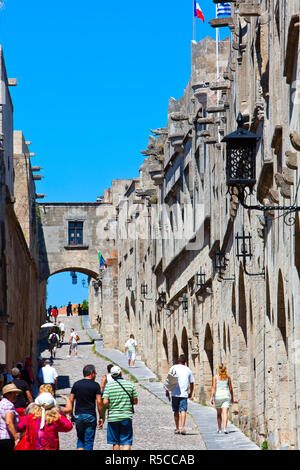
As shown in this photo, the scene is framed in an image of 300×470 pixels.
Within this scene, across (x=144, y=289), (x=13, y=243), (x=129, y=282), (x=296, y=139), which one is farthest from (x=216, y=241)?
(x=129, y=282)

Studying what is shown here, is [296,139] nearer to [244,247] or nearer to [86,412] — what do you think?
[86,412]

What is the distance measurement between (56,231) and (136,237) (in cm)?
1282

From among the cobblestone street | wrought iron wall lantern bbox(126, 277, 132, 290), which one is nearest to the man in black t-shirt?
the cobblestone street

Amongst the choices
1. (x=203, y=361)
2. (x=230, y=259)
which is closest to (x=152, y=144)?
(x=203, y=361)

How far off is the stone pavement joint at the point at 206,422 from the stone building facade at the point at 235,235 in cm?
30

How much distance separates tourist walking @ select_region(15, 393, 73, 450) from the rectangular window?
42690 mm

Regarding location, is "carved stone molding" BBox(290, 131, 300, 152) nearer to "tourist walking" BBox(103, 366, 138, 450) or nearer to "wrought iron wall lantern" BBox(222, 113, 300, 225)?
"wrought iron wall lantern" BBox(222, 113, 300, 225)

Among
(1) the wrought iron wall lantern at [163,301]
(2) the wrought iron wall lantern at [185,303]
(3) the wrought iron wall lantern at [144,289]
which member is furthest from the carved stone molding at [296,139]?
(3) the wrought iron wall lantern at [144,289]

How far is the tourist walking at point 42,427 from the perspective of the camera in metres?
9.19

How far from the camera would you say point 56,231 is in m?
52.1

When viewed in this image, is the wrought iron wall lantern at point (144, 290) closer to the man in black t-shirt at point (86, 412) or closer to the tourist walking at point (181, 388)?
the tourist walking at point (181, 388)

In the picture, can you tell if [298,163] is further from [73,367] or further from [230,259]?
[73,367]

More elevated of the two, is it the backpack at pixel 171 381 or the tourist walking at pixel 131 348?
the tourist walking at pixel 131 348

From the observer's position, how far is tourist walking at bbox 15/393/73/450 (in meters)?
9.19
